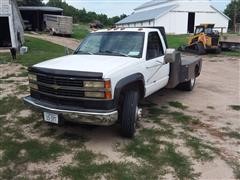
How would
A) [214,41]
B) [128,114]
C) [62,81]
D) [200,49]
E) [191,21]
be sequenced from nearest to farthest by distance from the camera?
1. [62,81]
2. [128,114]
3. [200,49]
4. [214,41]
5. [191,21]

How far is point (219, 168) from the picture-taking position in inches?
198

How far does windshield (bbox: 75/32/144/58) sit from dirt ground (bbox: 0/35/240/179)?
1.47m

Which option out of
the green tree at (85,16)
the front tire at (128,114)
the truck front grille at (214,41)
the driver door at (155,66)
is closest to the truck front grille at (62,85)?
the front tire at (128,114)

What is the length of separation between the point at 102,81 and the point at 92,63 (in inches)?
27.8

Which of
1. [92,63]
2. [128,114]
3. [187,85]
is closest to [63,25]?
[187,85]

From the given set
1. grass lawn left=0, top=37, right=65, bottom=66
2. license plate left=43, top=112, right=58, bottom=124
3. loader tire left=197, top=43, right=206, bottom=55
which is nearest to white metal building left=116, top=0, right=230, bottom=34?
loader tire left=197, top=43, right=206, bottom=55

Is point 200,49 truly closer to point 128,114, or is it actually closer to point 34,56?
point 34,56

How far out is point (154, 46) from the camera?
293 inches

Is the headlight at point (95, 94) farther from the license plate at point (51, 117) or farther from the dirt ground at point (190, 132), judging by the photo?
the dirt ground at point (190, 132)

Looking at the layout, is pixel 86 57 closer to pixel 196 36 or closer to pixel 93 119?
pixel 93 119

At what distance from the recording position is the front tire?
18.8ft

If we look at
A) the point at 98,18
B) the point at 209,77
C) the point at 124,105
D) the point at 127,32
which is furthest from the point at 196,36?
the point at 98,18

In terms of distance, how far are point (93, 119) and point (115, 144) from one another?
705mm

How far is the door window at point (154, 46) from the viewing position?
7.10 meters
